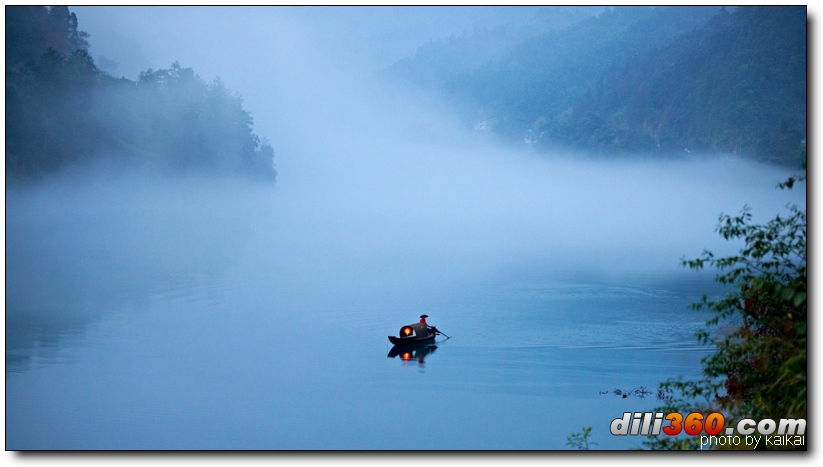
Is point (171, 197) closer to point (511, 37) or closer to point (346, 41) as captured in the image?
point (346, 41)

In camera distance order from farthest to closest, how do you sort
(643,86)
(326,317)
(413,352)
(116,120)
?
(326,317)
(643,86)
(116,120)
(413,352)

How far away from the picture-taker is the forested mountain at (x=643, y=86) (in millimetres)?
7605

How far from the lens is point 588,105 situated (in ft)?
32.5

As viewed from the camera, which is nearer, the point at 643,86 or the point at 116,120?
the point at 116,120

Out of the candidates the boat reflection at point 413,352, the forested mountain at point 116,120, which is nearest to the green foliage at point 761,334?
the boat reflection at point 413,352

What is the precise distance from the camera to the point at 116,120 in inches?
361

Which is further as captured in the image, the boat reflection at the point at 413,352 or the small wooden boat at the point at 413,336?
the small wooden boat at the point at 413,336

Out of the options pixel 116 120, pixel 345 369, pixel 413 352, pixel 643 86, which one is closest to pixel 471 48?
pixel 643 86

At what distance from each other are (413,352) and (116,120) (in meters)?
4.42

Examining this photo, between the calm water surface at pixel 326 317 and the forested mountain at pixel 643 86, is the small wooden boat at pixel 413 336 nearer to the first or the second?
the calm water surface at pixel 326 317

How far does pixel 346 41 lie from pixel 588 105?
3502mm

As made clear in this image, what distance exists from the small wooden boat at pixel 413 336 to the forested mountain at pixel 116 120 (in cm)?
278

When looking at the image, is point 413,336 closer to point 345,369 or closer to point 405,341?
point 405,341

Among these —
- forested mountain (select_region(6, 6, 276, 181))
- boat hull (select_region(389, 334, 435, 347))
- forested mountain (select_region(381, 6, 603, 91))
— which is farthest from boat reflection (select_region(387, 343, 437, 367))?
forested mountain (select_region(381, 6, 603, 91))
